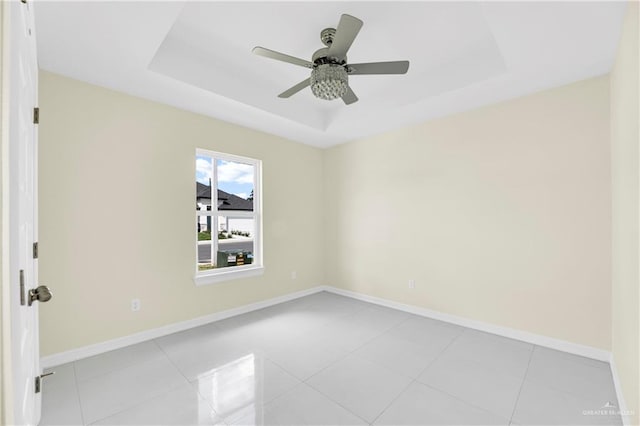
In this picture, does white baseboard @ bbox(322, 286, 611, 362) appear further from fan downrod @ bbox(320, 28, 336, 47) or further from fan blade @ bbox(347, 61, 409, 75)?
fan downrod @ bbox(320, 28, 336, 47)

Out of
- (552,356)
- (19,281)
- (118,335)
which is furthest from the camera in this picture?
(118,335)

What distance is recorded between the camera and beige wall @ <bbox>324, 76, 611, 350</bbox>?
8.09 feet

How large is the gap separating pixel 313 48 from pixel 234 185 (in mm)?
2076

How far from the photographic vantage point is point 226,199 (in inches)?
147

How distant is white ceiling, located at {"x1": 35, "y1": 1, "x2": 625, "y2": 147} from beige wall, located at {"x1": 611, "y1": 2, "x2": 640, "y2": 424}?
0.98ft

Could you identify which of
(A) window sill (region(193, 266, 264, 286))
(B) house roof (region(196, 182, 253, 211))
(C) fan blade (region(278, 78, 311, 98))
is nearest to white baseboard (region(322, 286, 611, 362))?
(A) window sill (region(193, 266, 264, 286))

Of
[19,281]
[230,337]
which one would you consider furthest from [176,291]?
[19,281]

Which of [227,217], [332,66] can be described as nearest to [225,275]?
[227,217]

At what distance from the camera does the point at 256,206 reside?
4039 mm

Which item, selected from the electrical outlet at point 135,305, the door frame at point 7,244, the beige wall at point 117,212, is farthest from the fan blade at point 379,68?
the electrical outlet at point 135,305

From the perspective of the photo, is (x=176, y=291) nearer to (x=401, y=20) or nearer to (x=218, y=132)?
(x=218, y=132)

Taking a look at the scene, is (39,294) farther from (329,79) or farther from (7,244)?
(329,79)

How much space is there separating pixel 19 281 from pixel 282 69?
271cm

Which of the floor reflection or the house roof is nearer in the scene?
the floor reflection
